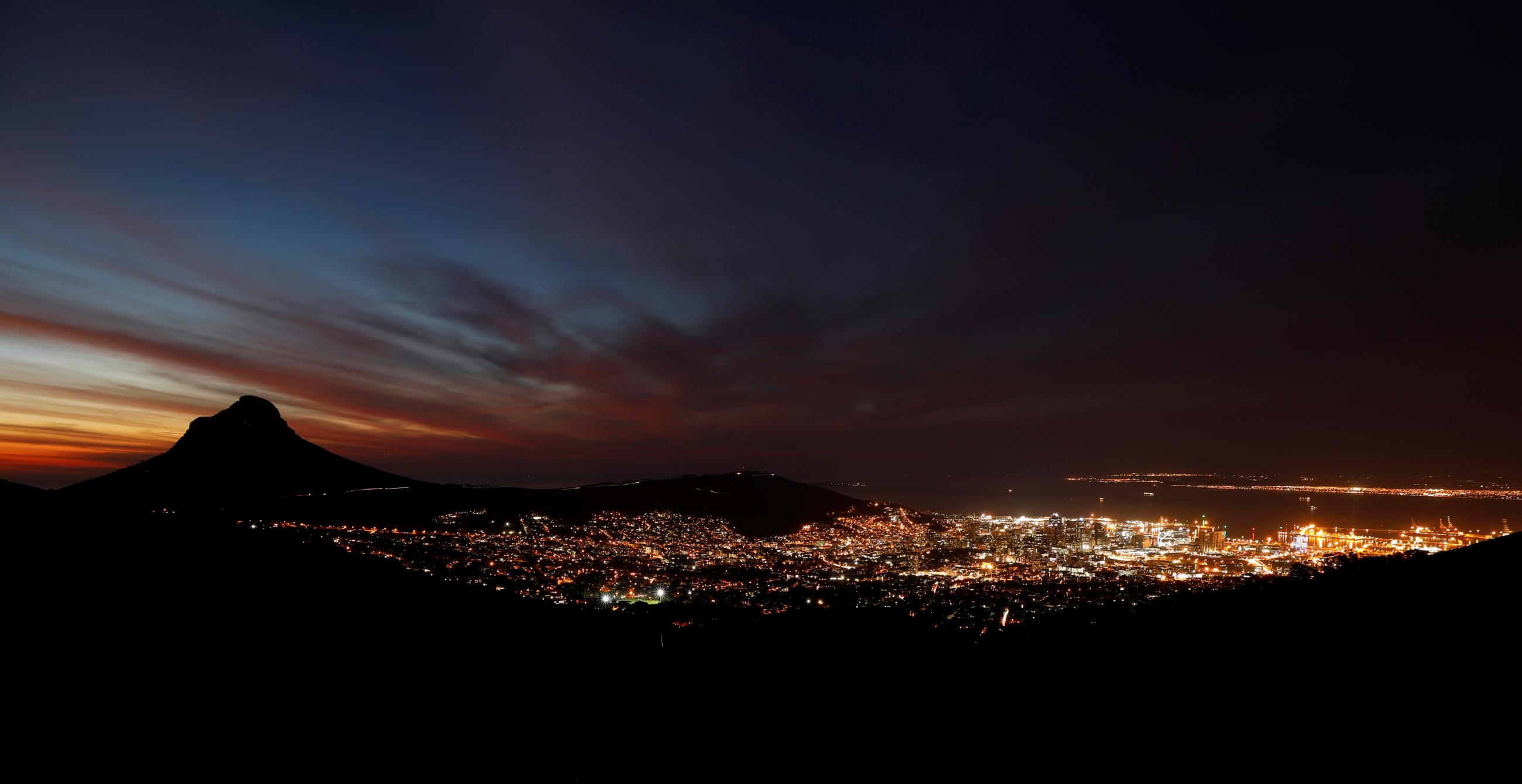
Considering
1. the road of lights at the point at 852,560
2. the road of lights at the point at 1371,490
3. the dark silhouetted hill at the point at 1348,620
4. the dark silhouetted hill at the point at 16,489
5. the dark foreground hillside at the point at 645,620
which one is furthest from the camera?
the road of lights at the point at 1371,490

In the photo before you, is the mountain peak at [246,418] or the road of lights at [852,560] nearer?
the road of lights at [852,560]

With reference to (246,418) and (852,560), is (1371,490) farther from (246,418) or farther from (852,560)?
(246,418)

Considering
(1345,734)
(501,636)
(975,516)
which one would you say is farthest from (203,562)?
(975,516)

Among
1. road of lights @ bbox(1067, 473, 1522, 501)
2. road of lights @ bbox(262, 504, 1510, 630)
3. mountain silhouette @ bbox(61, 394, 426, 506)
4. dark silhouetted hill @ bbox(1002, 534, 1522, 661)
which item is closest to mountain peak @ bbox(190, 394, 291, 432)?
mountain silhouette @ bbox(61, 394, 426, 506)

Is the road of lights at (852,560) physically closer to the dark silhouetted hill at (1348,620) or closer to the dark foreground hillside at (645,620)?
the dark foreground hillside at (645,620)

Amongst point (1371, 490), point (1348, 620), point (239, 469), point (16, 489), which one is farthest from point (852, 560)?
point (1371, 490)

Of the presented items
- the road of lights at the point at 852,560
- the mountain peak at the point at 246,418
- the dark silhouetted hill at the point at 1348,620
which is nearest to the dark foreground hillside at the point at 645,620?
the dark silhouetted hill at the point at 1348,620
